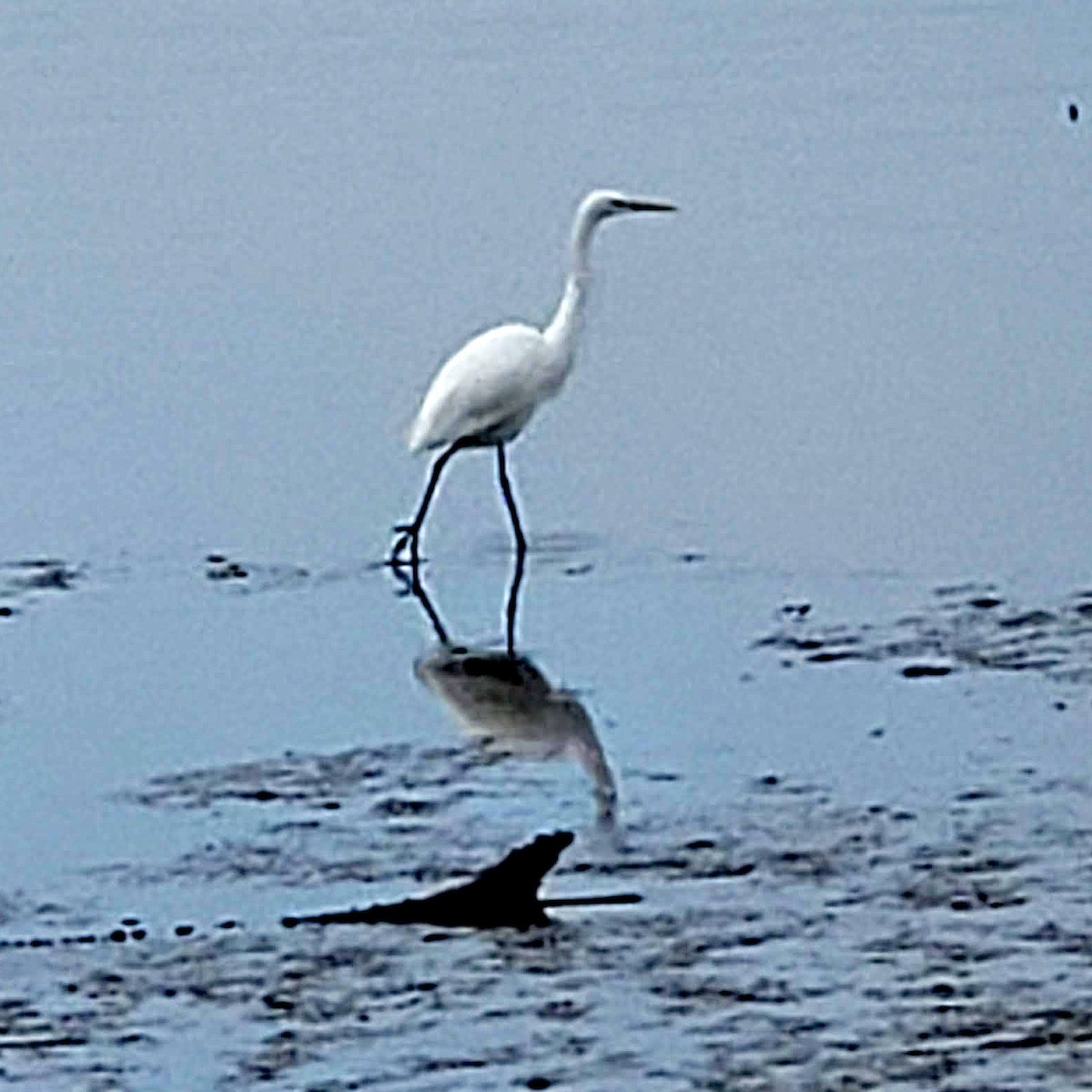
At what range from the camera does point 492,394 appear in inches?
616

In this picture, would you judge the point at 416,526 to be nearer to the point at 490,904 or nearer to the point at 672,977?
the point at 490,904

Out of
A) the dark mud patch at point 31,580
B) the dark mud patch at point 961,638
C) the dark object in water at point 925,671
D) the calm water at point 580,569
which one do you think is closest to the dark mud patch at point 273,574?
the calm water at point 580,569

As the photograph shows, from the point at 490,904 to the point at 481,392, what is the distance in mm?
5856

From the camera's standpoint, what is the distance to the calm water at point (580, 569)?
9328mm

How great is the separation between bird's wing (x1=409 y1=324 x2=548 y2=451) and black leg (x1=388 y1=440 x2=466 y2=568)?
104 millimetres

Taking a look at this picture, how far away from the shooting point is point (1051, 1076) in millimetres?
8367

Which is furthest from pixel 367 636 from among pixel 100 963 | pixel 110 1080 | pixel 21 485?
pixel 110 1080

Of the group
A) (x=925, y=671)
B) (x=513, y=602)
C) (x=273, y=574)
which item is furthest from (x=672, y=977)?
(x=273, y=574)

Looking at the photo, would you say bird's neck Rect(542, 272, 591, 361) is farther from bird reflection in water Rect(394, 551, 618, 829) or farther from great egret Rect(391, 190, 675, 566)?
bird reflection in water Rect(394, 551, 618, 829)

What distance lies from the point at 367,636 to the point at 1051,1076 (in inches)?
240

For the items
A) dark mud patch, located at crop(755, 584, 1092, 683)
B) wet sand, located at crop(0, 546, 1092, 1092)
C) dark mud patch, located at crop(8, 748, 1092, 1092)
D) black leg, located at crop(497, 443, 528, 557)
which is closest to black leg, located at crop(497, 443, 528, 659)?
black leg, located at crop(497, 443, 528, 557)

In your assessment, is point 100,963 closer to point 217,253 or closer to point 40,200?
point 217,253

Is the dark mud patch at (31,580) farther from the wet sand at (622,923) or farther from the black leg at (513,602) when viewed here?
the wet sand at (622,923)

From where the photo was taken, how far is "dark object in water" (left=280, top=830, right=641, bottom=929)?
9914mm
